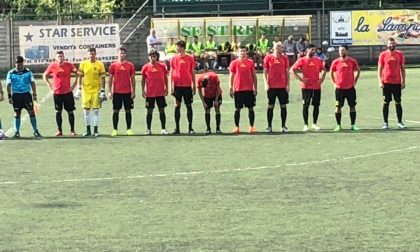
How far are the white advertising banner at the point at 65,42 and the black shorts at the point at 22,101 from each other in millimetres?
22267

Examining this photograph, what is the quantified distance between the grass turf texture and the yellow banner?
23.4 m

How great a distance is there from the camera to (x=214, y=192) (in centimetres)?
1316

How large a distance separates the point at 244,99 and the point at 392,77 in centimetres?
318

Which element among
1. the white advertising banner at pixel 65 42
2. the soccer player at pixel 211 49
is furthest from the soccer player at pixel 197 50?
the white advertising banner at pixel 65 42

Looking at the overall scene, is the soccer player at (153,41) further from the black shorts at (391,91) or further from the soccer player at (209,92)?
the black shorts at (391,91)

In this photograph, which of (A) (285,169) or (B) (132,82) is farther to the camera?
(B) (132,82)

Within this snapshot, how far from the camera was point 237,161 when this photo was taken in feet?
53.3

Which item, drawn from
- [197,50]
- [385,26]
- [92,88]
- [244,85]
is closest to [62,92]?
[92,88]

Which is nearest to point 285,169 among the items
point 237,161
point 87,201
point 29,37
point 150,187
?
point 237,161

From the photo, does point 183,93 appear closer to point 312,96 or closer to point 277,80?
point 277,80

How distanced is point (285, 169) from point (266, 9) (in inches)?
1218

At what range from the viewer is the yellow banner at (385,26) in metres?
44.4

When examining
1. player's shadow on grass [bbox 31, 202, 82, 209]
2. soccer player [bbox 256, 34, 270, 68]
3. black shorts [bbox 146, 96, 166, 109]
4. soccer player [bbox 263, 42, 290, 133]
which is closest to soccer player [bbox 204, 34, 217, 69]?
soccer player [bbox 256, 34, 270, 68]

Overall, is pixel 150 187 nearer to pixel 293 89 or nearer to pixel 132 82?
pixel 132 82
